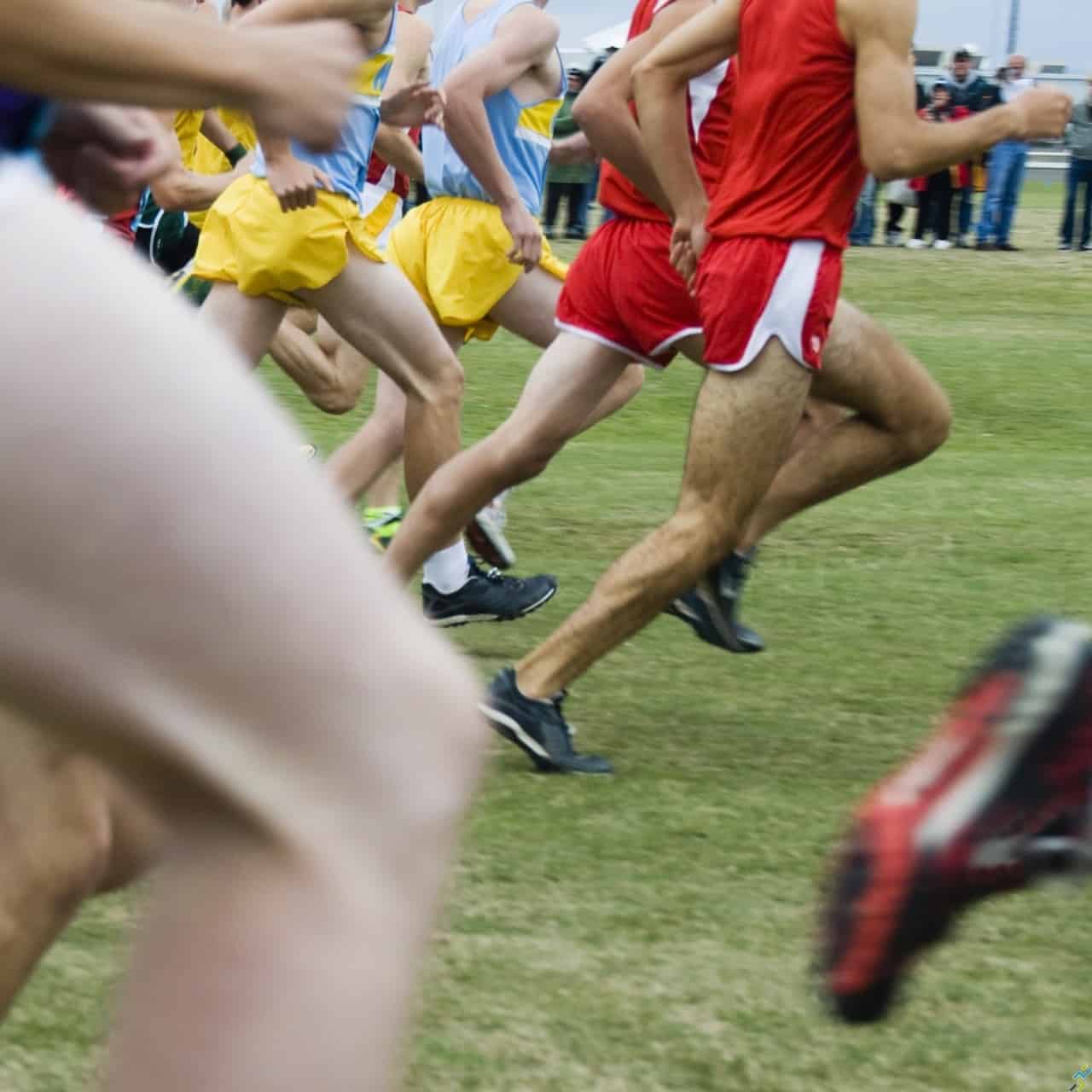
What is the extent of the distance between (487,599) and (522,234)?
1.04 meters

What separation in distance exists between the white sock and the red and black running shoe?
432 cm

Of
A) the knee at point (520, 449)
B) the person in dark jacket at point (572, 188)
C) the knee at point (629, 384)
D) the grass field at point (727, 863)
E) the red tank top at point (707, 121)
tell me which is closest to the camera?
the grass field at point (727, 863)

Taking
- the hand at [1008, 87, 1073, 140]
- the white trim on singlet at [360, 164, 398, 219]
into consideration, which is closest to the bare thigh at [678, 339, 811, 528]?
the hand at [1008, 87, 1073, 140]

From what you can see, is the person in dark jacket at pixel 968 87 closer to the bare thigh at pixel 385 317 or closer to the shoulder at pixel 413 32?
the shoulder at pixel 413 32

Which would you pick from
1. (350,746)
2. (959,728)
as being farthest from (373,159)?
(350,746)

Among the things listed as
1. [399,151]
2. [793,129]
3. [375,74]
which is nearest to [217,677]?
[793,129]

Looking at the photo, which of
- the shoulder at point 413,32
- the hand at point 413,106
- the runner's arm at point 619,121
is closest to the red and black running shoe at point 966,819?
the runner's arm at point 619,121

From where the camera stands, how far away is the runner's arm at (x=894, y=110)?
178 inches

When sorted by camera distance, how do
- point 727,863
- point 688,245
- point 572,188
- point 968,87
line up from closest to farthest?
point 727,863
point 688,245
point 968,87
point 572,188

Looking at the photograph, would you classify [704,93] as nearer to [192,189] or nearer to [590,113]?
[590,113]

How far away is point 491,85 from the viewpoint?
20.9 feet

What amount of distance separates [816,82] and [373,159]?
419 centimetres

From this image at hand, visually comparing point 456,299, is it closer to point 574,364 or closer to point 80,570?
point 574,364

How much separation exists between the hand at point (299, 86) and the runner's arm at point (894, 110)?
115 inches
